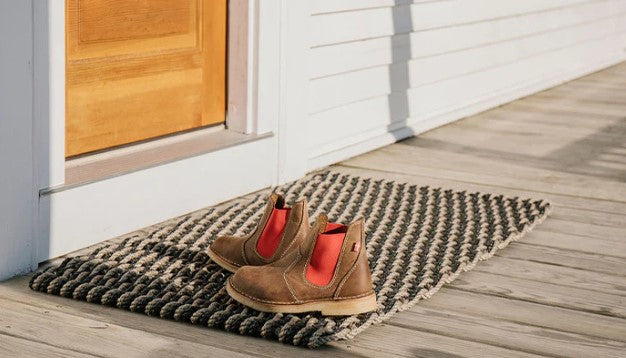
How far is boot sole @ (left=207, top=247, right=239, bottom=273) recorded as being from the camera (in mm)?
2458

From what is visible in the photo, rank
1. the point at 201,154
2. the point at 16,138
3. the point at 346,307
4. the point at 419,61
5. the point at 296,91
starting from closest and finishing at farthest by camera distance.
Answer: the point at 346,307 → the point at 16,138 → the point at 201,154 → the point at 296,91 → the point at 419,61

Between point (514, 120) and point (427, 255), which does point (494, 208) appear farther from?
point (514, 120)

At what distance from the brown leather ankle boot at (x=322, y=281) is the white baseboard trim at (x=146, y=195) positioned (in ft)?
1.83

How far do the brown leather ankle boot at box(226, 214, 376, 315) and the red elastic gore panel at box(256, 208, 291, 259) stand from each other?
0.17 m

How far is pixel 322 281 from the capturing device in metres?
2.23

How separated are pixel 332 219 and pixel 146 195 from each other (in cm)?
55

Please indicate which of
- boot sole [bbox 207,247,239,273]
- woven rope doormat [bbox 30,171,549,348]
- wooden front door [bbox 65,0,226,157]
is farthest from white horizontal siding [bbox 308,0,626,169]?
boot sole [bbox 207,247,239,273]

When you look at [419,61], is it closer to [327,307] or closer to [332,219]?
[332,219]

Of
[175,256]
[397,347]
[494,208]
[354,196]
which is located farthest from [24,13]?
[494,208]

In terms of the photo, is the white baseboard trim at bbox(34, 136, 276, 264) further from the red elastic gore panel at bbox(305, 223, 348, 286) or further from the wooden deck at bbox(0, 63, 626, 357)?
the red elastic gore panel at bbox(305, 223, 348, 286)

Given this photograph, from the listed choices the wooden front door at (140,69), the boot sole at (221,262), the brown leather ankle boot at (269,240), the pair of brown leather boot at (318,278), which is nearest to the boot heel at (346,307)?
the pair of brown leather boot at (318,278)

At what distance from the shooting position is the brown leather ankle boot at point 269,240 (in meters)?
2.35

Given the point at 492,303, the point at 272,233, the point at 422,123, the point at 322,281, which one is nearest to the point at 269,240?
the point at 272,233

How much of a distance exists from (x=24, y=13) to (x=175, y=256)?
66 cm
